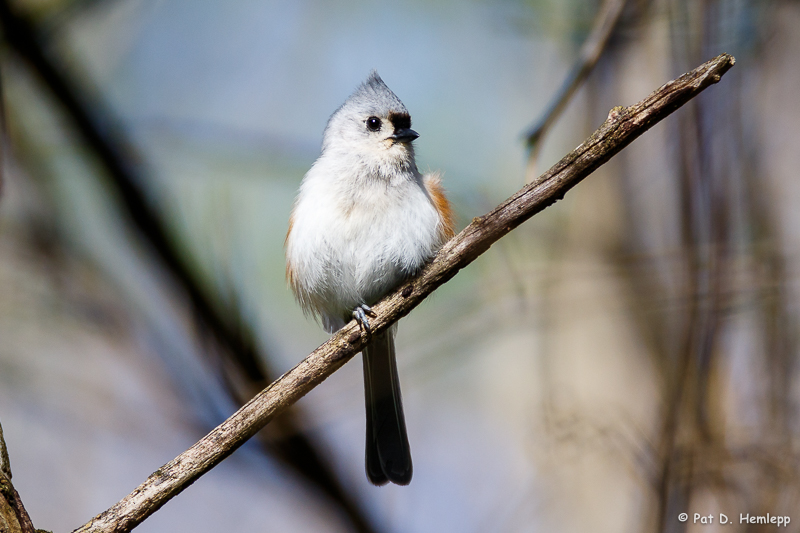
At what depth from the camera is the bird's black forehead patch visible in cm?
318

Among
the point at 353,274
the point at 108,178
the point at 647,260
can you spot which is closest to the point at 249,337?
the point at 353,274

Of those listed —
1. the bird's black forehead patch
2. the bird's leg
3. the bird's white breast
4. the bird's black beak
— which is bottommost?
the bird's leg

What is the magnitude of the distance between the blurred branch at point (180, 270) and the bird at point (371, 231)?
0.99 ft

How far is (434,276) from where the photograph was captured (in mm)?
2162

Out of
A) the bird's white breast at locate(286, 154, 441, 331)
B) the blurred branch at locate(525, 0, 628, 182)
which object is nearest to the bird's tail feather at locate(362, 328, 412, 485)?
the bird's white breast at locate(286, 154, 441, 331)

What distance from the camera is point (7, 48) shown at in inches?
131

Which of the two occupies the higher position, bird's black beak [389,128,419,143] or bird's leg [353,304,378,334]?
bird's black beak [389,128,419,143]

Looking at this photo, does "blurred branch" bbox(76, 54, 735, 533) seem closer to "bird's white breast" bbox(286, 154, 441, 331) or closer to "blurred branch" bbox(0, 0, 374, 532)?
"bird's white breast" bbox(286, 154, 441, 331)

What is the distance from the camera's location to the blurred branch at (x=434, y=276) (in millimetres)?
1782

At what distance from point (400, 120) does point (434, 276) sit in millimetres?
1311

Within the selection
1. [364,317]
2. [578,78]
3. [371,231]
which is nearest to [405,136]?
[371,231]

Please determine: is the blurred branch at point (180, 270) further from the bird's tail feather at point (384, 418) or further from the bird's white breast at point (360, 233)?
the bird's white breast at point (360, 233)

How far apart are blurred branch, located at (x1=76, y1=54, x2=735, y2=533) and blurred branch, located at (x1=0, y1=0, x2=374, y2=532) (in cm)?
125

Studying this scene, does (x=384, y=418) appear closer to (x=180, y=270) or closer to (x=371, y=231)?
(x=371, y=231)
